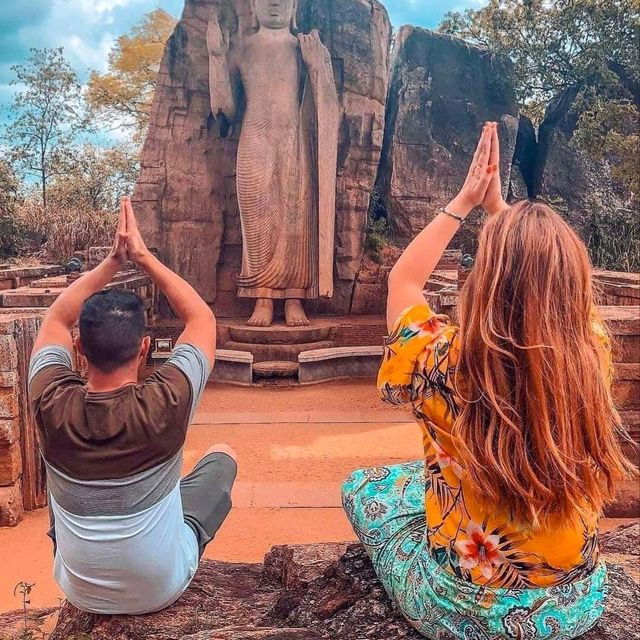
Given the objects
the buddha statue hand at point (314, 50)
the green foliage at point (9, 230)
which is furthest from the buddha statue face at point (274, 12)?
the green foliage at point (9, 230)

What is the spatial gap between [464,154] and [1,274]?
6293mm

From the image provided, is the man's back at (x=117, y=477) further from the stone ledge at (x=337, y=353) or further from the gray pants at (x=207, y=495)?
the stone ledge at (x=337, y=353)

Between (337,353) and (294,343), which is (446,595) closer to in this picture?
(337,353)

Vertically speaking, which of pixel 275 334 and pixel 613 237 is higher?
pixel 613 237

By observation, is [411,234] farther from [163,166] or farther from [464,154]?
[163,166]

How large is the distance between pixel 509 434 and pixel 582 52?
12.0 m

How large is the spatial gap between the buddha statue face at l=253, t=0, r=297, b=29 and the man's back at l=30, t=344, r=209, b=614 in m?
6.13

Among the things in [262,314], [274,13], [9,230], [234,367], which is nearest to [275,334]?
[262,314]

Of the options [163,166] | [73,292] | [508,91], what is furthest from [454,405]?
[508,91]

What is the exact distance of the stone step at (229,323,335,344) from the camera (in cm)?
683

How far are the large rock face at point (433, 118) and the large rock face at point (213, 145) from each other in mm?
1084

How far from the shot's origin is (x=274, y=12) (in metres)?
6.89

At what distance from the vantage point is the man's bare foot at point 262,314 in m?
7.02

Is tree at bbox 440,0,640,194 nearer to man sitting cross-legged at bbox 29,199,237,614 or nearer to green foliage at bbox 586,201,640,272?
green foliage at bbox 586,201,640,272
